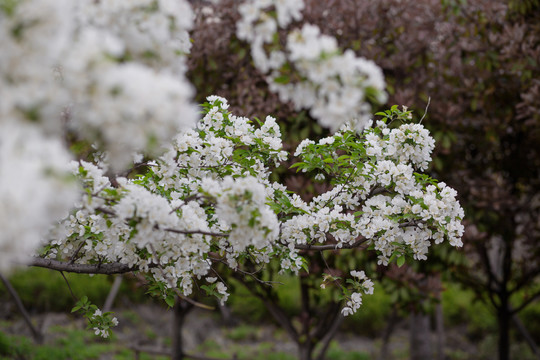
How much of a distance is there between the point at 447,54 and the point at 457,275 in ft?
7.77

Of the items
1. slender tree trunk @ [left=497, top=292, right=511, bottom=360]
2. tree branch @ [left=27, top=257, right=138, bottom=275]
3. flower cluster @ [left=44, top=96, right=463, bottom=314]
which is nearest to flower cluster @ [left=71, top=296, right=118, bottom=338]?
flower cluster @ [left=44, top=96, right=463, bottom=314]

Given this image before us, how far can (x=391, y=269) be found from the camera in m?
4.68

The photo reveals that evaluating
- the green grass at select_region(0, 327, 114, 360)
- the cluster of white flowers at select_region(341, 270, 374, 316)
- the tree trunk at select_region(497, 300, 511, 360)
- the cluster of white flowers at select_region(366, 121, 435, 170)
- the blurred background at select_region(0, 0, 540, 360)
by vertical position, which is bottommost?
the green grass at select_region(0, 327, 114, 360)

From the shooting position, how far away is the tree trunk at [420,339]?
6.40 metres

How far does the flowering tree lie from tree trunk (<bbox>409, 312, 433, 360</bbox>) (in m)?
3.67

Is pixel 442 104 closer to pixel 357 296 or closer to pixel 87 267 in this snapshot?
pixel 357 296

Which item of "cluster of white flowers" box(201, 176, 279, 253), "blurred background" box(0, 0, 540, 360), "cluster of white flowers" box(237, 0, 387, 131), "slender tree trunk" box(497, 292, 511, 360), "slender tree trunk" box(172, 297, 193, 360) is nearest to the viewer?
"cluster of white flowers" box(237, 0, 387, 131)

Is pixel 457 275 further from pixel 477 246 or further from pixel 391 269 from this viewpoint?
pixel 391 269

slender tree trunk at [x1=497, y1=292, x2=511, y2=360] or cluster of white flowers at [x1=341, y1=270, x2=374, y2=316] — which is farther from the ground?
slender tree trunk at [x1=497, y1=292, x2=511, y2=360]

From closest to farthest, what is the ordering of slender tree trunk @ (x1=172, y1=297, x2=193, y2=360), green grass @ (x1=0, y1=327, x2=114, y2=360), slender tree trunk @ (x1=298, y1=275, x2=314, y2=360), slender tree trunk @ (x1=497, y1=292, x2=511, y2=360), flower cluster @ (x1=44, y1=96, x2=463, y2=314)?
flower cluster @ (x1=44, y1=96, x2=463, y2=314), slender tree trunk @ (x1=298, y1=275, x2=314, y2=360), slender tree trunk @ (x1=172, y1=297, x2=193, y2=360), green grass @ (x1=0, y1=327, x2=114, y2=360), slender tree trunk @ (x1=497, y1=292, x2=511, y2=360)

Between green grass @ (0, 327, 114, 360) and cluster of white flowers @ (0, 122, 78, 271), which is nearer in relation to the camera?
cluster of white flowers @ (0, 122, 78, 271)

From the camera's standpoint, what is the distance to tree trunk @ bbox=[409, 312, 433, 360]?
6398 millimetres

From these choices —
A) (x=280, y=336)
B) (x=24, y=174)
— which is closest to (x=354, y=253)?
(x=24, y=174)

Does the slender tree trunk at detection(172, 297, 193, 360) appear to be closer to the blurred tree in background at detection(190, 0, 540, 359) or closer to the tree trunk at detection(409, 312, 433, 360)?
the blurred tree in background at detection(190, 0, 540, 359)
